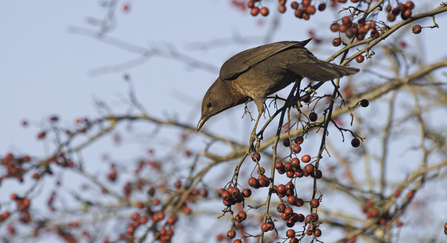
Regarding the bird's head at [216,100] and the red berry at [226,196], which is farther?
the bird's head at [216,100]

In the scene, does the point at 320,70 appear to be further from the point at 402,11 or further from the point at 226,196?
the point at 226,196

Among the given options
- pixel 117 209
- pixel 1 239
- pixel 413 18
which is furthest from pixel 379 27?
pixel 1 239

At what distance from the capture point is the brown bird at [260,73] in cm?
309

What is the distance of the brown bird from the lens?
10.1 feet

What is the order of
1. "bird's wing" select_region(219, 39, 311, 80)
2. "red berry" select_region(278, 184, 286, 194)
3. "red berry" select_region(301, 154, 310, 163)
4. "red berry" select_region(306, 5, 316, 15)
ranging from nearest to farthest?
"red berry" select_region(278, 184, 286, 194) < "red berry" select_region(301, 154, 310, 163) < "red berry" select_region(306, 5, 316, 15) < "bird's wing" select_region(219, 39, 311, 80)

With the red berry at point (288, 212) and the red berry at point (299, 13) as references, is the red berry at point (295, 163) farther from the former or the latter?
the red berry at point (299, 13)

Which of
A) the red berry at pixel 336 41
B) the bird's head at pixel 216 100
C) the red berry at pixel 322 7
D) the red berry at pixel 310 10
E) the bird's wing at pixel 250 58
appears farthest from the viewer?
the bird's head at pixel 216 100

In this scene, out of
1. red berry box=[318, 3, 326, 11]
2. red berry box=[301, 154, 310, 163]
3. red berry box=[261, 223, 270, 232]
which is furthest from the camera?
red berry box=[318, 3, 326, 11]

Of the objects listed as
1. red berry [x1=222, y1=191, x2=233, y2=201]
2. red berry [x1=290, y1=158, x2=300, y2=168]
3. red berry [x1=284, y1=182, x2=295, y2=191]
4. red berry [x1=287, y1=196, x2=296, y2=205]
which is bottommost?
red berry [x1=222, y1=191, x2=233, y2=201]

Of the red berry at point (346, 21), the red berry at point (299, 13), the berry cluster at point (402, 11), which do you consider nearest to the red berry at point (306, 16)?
the red berry at point (299, 13)

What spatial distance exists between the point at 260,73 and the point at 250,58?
0.20 metres

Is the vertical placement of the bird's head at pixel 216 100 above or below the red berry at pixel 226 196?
above

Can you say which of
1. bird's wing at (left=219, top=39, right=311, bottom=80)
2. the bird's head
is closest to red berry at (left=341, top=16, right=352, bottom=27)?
bird's wing at (left=219, top=39, right=311, bottom=80)

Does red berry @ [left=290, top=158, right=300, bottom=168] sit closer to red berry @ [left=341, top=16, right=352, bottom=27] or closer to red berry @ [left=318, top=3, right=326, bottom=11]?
red berry @ [left=341, top=16, right=352, bottom=27]
